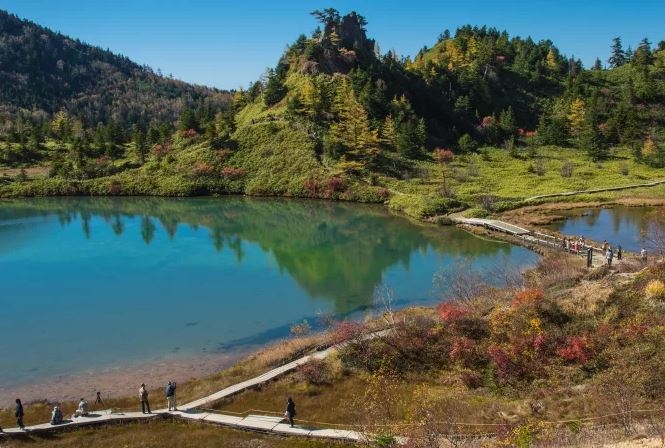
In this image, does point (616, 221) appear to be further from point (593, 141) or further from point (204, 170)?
point (204, 170)

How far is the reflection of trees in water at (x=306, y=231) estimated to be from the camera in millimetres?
50312

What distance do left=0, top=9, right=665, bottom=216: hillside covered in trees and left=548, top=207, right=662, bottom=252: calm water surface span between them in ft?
46.1

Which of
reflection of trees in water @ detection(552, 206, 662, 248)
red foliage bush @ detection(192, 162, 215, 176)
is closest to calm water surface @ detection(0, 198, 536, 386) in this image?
reflection of trees in water @ detection(552, 206, 662, 248)

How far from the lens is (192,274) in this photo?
2007 inches

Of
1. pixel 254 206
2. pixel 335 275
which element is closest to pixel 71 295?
pixel 335 275

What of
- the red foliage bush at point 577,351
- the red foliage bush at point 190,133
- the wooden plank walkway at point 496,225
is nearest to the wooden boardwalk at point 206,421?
the red foliage bush at point 577,351

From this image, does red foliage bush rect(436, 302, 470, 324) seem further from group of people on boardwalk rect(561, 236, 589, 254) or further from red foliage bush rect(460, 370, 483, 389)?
group of people on boardwalk rect(561, 236, 589, 254)

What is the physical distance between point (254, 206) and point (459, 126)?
54.2 metres

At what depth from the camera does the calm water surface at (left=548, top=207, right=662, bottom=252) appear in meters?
53.9

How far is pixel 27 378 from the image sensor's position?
31.8 metres

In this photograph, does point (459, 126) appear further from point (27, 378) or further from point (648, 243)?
point (27, 378)

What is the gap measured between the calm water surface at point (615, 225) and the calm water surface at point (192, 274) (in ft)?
31.7

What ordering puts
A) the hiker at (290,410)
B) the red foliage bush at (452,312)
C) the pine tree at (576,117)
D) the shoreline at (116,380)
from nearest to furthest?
the hiker at (290,410) → the shoreline at (116,380) → the red foliage bush at (452,312) → the pine tree at (576,117)

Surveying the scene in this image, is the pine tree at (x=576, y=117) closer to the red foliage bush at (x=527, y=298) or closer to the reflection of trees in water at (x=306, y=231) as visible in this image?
the reflection of trees in water at (x=306, y=231)
